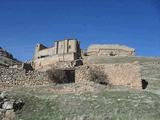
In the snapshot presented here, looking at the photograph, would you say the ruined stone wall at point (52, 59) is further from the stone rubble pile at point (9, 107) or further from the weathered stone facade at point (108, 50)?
the stone rubble pile at point (9, 107)

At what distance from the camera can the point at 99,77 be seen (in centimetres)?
2820

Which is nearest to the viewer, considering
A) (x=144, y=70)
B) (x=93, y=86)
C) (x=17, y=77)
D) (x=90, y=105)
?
(x=90, y=105)

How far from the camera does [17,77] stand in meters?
28.2

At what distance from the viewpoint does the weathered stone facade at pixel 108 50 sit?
63.0 meters

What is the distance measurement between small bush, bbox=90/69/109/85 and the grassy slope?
252 cm

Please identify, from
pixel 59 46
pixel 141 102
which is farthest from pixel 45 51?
pixel 141 102

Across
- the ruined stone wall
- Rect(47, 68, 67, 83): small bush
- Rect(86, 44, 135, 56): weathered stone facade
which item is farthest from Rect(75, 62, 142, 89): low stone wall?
Rect(86, 44, 135, 56): weathered stone facade

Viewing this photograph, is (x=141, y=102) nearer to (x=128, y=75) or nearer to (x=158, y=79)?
(x=128, y=75)

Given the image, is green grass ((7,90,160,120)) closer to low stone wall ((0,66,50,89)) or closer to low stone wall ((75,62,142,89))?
low stone wall ((75,62,142,89))

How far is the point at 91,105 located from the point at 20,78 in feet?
26.5

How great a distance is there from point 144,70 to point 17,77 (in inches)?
579

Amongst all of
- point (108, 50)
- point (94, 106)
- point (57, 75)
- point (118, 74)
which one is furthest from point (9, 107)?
point (108, 50)

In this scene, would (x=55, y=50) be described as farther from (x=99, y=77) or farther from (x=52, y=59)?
(x=99, y=77)

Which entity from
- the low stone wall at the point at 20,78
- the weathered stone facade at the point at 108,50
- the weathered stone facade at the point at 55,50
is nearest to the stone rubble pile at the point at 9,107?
the low stone wall at the point at 20,78
